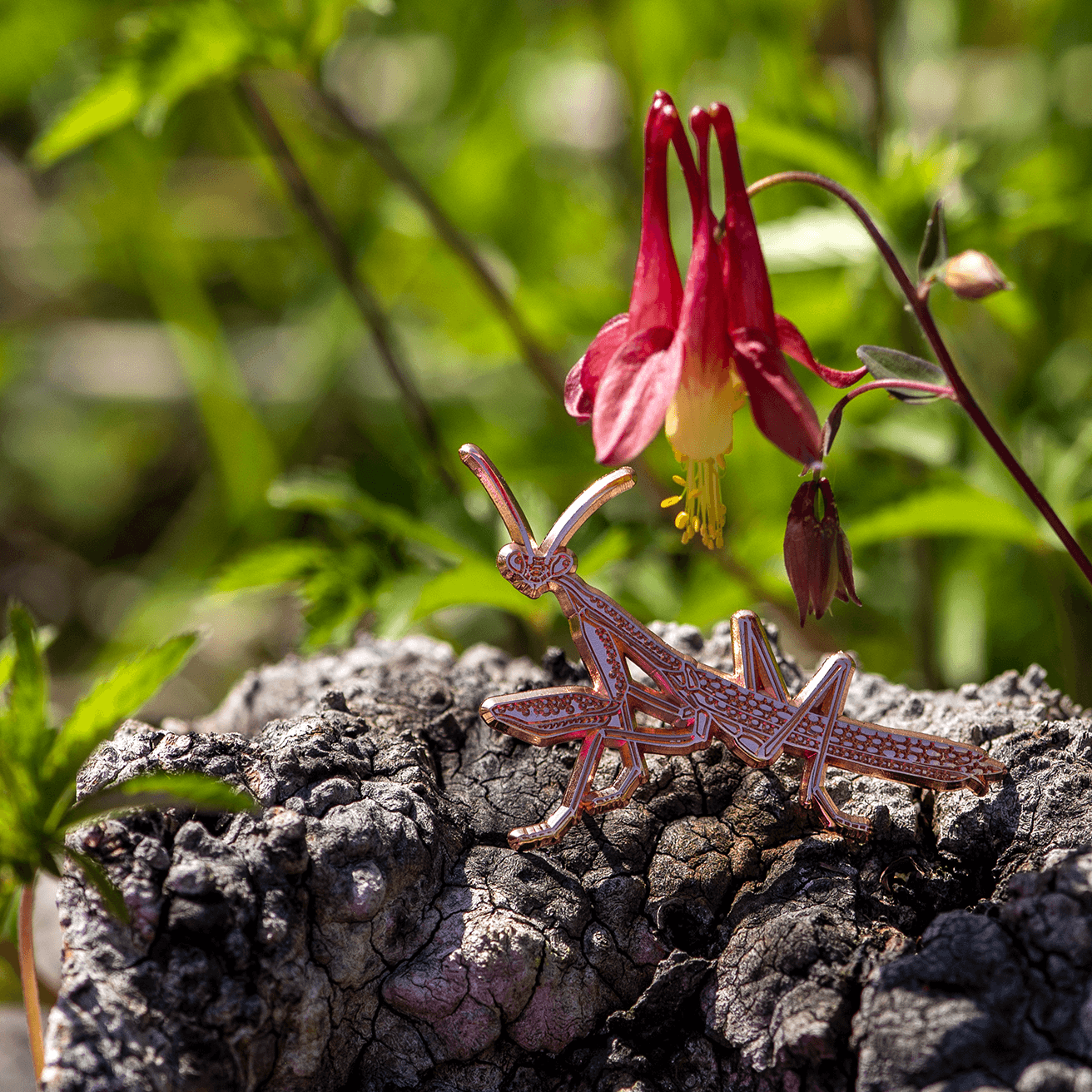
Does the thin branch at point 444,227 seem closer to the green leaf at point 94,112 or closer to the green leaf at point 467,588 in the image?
the green leaf at point 94,112

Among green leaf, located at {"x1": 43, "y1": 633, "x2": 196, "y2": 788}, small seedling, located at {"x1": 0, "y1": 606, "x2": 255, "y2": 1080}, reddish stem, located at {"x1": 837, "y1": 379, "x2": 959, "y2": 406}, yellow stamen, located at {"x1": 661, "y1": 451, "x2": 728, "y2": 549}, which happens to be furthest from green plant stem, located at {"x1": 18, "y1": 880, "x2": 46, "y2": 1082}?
reddish stem, located at {"x1": 837, "y1": 379, "x2": 959, "y2": 406}

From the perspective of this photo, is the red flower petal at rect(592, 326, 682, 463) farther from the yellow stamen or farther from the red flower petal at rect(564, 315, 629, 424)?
the yellow stamen

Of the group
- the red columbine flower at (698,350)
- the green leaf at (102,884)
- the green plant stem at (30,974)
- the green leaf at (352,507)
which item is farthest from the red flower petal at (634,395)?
the green leaf at (352,507)

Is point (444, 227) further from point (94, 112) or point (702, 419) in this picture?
point (702, 419)

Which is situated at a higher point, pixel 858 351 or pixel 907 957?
pixel 858 351

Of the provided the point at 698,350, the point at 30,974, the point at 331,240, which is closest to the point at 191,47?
the point at 331,240

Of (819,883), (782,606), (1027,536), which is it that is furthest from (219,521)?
(819,883)

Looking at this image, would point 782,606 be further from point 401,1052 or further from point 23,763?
point 23,763
